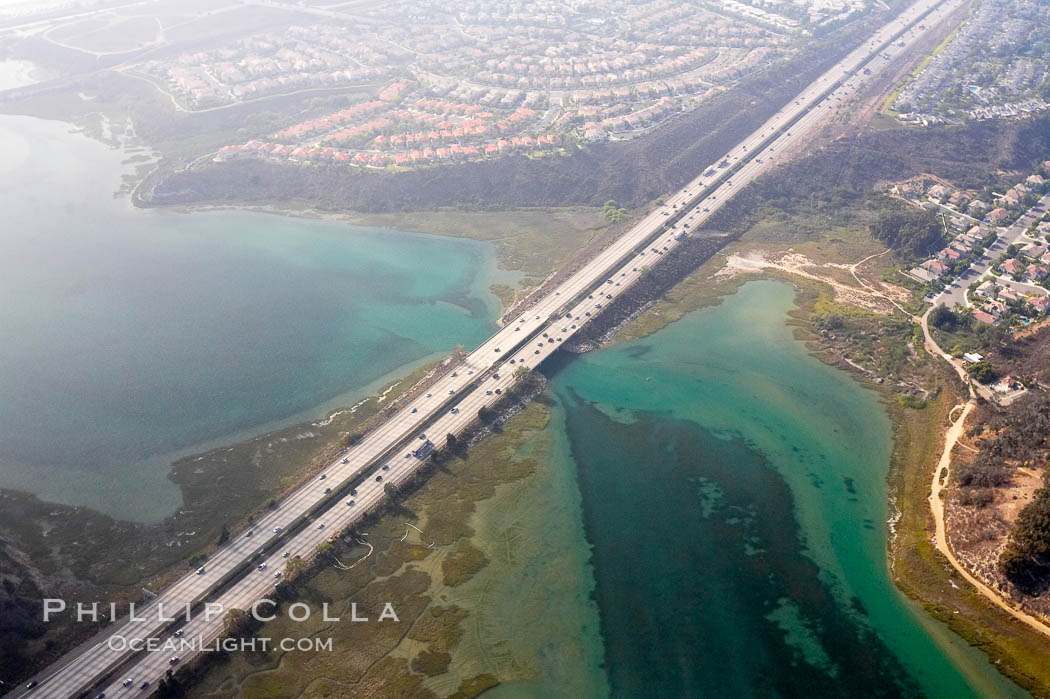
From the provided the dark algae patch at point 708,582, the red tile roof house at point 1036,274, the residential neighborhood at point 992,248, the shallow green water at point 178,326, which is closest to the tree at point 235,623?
the shallow green water at point 178,326

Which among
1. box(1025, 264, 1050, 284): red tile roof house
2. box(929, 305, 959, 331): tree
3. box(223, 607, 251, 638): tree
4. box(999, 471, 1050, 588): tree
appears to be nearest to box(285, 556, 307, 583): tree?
box(223, 607, 251, 638): tree

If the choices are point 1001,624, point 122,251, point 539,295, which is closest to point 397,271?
point 539,295

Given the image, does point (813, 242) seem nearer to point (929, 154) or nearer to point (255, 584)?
point (929, 154)

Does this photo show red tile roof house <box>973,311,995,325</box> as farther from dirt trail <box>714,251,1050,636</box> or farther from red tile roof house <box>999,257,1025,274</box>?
red tile roof house <box>999,257,1025,274</box>

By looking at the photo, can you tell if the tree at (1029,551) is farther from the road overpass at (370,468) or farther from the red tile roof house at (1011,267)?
the red tile roof house at (1011,267)

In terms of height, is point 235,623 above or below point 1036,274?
below

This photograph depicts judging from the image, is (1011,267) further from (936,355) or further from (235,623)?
(235,623)

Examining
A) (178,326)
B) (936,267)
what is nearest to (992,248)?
(936,267)
